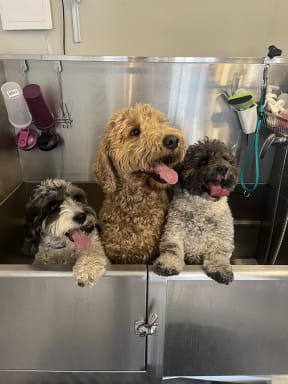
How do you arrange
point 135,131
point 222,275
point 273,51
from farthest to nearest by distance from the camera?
point 273,51, point 135,131, point 222,275

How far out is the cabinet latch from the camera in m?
0.87

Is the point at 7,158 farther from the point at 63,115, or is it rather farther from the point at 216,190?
A: the point at 216,190

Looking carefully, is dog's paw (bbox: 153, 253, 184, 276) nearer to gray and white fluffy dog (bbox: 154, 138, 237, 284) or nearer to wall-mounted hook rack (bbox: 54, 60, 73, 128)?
gray and white fluffy dog (bbox: 154, 138, 237, 284)

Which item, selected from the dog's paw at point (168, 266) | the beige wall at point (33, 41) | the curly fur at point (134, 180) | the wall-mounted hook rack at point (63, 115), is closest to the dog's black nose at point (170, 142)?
the curly fur at point (134, 180)

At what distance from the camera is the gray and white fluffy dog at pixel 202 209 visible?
35.1 inches

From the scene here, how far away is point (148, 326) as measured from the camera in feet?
2.86

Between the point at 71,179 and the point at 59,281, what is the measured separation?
2.39ft

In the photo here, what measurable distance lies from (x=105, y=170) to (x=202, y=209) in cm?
31

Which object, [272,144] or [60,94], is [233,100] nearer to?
[272,144]

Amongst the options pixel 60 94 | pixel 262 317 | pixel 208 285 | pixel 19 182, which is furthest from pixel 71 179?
pixel 262 317

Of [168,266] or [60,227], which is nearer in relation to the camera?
[168,266]

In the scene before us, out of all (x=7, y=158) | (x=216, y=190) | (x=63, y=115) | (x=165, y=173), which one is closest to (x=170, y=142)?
(x=165, y=173)

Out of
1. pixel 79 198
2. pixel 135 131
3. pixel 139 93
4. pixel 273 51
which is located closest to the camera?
pixel 135 131

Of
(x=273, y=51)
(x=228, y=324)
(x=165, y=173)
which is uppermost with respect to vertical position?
(x=273, y=51)
